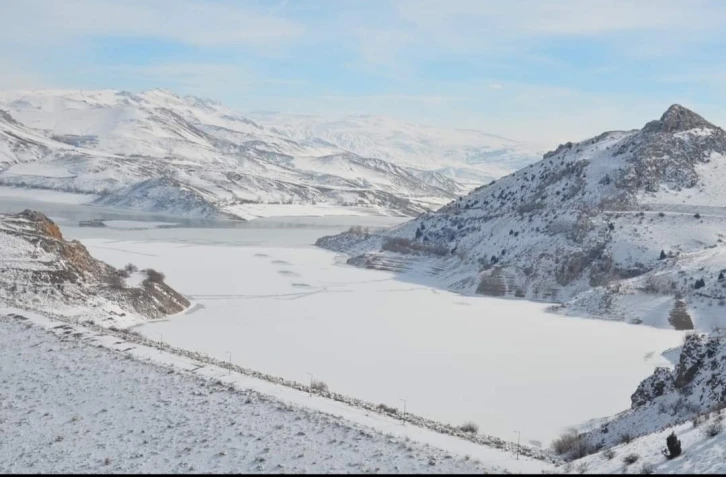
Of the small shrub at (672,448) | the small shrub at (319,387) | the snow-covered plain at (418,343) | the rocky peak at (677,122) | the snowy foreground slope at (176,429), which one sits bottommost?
the snow-covered plain at (418,343)

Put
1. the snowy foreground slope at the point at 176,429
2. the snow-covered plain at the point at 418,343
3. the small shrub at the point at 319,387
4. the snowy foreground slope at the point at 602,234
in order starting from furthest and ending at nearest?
the snowy foreground slope at the point at 602,234 → the snow-covered plain at the point at 418,343 → the small shrub at the point at 319,387 → the snowy foreground slope at the point at 176,429

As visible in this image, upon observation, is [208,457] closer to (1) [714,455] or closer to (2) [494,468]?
(2) [494,468]

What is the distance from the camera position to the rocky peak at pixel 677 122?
3905 inches

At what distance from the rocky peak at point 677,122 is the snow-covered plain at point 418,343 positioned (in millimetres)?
47727

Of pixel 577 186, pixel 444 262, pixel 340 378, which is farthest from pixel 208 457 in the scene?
pixel 577 186

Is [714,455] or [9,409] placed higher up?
[714,455]

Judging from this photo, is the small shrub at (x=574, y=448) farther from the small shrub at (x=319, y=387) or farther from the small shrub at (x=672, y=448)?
the small shrub at (x=319, y=387)

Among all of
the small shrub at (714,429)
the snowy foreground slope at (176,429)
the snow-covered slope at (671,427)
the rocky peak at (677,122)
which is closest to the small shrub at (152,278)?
the snowy foreground slope at (176,429)

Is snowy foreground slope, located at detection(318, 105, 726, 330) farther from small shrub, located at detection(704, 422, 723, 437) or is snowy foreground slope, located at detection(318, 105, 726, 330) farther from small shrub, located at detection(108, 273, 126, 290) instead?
small shrub, located at detection(704, 422, 723, 437)

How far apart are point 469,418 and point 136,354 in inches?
516

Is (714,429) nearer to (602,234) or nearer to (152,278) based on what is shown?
(152,278)

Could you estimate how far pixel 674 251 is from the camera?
7125cm

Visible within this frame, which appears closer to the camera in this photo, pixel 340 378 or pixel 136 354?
pixel 136 354

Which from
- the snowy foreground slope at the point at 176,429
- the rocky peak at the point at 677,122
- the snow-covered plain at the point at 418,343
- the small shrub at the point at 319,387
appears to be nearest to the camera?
the snowy foreground slope at the point at 176,429
